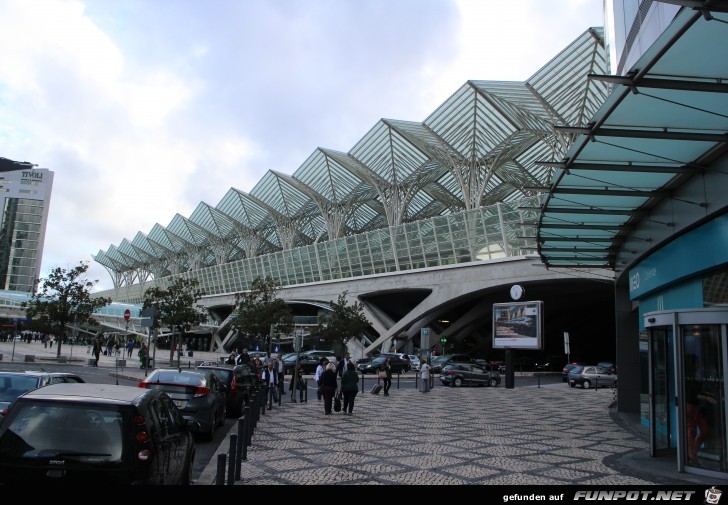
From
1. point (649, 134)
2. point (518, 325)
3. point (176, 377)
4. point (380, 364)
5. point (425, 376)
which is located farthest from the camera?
point (380, 364)

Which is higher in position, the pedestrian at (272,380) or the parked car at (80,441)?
the parked car at (80,441)

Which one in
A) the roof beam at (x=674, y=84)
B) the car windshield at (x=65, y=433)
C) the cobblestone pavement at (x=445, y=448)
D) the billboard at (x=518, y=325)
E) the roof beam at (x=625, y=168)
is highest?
the roof beam at (x=674, y=84)

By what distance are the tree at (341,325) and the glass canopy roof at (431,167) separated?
13.5 metres

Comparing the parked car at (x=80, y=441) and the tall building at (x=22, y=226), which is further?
the tall building at (x=22, y=226)

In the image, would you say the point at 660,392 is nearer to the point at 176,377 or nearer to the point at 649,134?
the point at 649,134

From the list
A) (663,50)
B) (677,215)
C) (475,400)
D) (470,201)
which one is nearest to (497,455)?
(677,215)

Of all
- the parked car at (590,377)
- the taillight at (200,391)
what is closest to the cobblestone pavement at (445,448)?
the taillight at (200,391)

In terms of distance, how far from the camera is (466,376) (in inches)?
1314

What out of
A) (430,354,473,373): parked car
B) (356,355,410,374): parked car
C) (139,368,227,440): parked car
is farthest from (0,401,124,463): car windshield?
(430,354,473,373): parked car

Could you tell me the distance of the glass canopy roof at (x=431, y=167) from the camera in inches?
1714

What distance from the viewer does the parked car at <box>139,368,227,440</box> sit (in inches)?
477

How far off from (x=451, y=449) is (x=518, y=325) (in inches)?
901

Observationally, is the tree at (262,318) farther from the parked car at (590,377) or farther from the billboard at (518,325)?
the parked car at (590,377)

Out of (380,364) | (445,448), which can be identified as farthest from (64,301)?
(445,448)
